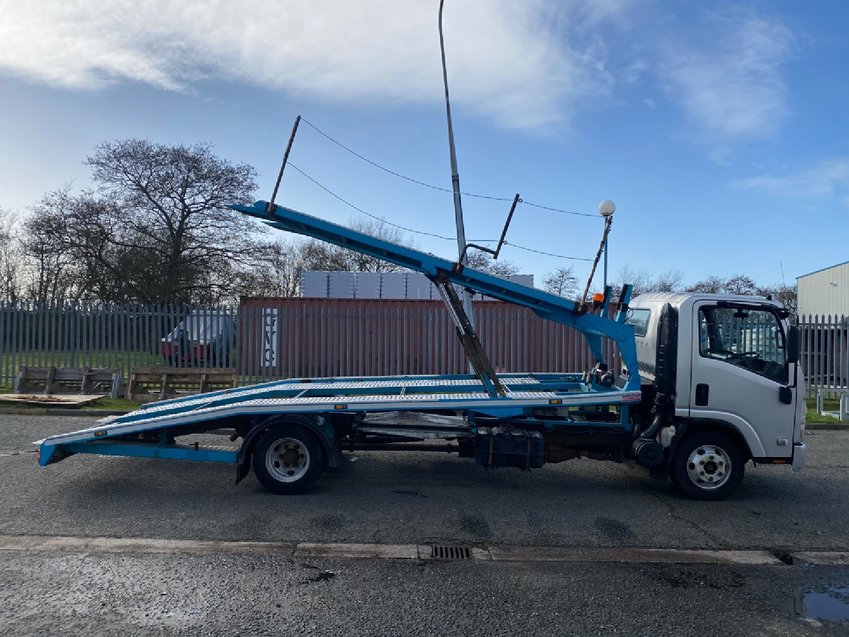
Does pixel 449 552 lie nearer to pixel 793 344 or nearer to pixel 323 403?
pixel 323 403

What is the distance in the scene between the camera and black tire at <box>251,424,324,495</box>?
7.22m

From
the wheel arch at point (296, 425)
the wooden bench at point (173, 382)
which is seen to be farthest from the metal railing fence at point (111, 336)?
the wheel arch at point (296, 425)

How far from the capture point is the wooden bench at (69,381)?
1505 cm

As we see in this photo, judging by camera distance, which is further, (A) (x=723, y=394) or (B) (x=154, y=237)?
(B) (x=154, y=237)

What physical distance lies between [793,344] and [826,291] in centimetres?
3118

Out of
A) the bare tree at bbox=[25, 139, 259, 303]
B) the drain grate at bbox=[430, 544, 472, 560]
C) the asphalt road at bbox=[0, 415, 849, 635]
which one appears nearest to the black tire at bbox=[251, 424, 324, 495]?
the asphalt road at bbox=[0, 415, 849, 635]

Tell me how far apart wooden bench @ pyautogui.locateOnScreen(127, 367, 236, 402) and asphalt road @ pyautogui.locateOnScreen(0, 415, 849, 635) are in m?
5.42

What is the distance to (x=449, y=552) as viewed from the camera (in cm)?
573

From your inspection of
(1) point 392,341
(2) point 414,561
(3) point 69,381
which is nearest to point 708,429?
(2) point 414,561

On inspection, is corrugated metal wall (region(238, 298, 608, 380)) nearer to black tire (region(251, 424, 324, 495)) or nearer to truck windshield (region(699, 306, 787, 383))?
truck windshield (region(699, 306, 787, 383))

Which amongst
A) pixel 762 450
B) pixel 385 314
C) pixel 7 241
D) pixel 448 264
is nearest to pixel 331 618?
pixel 448 264

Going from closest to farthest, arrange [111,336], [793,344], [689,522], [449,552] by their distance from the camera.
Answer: [449,552] < [689,522] < [793,344] < [111,336]

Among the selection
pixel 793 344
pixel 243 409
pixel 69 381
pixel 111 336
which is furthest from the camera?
pixel 111 336

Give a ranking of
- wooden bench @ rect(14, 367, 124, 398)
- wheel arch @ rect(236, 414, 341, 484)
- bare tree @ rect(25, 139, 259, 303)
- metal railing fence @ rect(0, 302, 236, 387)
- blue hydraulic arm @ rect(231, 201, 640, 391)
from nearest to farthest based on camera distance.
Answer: wheel arch @ rect(236, 414, 341, 484), blue hydraulic arm @ rect(231, 201, 640, 391), wooden bench @ rect(14, 367, 124, 398), metal railing fence @ rect(0, 302, 236, 387), bare tree @ rect(25, 139, 259, 303)
